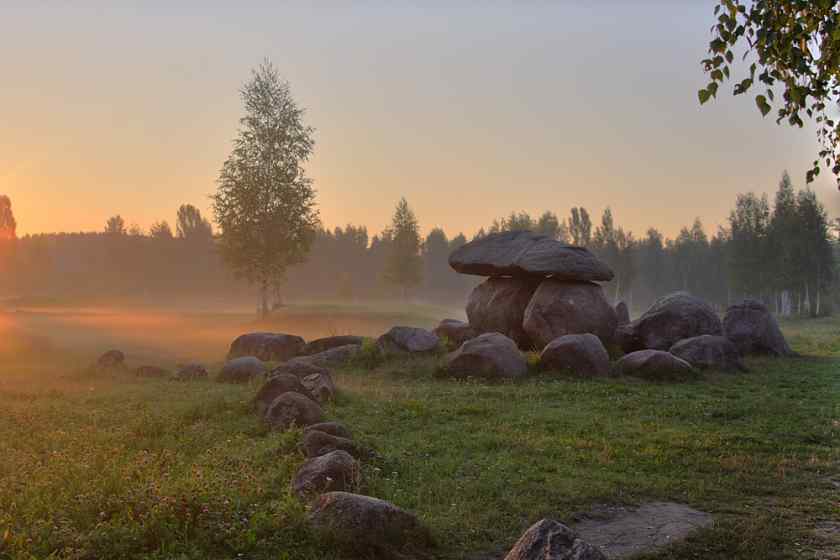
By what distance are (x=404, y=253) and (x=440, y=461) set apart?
8016 cm

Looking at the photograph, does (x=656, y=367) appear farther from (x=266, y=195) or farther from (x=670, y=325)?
(x=266, y=195)

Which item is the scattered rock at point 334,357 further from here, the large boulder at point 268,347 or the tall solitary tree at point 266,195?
the tall solitary tree at point 266,195

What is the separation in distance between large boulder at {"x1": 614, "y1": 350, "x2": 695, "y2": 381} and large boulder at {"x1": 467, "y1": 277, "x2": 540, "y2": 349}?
775cm

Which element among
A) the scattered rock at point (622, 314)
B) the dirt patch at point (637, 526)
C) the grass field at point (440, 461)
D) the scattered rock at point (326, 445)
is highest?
the scattered rock at point (622, 314)

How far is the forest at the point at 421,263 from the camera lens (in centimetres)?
8456

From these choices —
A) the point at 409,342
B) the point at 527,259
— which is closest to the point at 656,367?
the point at 527,259

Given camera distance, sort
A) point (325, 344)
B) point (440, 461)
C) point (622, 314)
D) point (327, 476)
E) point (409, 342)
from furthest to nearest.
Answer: point (622, 314) < point (325, 344) < point (409, 342) < point (440, 461) < point (327, 476)

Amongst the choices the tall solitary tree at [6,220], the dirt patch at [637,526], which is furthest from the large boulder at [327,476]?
the tall solitary tree at [6,220]

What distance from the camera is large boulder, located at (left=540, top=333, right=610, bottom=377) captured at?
78.9 ft

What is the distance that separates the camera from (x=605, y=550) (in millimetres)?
8891

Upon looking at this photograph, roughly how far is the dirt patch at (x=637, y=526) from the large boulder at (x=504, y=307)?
21187 millimetres

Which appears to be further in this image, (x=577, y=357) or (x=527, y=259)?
(x=527, y=259)

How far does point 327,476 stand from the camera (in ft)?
33.9

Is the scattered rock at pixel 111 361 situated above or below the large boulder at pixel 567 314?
below
